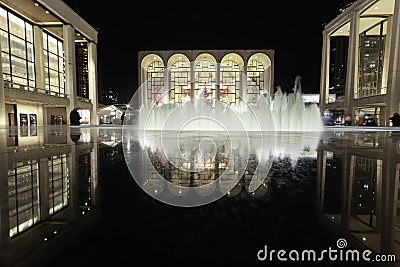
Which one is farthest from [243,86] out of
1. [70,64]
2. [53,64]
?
[53,64]

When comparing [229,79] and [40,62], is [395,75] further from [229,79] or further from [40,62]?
[40,62]

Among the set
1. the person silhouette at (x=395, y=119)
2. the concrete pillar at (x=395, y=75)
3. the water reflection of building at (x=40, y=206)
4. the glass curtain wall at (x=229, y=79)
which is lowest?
the water reflection of building at (x=40, y=206)

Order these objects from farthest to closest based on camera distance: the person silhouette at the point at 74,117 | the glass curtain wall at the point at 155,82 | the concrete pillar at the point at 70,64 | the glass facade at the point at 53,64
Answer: the glass curtain wall at the point at 155,82
the glass facade at the point at 53,64
the concrete pillar at the point at 70,64
the person silhouette at the point at 74,117

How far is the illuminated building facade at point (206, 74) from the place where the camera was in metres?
49.0

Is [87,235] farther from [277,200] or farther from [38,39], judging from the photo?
[38,39]

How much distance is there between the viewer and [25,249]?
1141mm

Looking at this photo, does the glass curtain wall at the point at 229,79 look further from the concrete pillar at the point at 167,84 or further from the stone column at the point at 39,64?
the stone column at the point at 39,64

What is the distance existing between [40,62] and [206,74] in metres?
32.7

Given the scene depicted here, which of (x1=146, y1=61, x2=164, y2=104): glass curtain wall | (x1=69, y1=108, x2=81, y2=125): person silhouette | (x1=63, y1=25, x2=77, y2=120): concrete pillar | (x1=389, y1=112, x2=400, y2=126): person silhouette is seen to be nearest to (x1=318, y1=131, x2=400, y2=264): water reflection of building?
(x1=389, y1=112, x2=400, y2=126): person silhouette

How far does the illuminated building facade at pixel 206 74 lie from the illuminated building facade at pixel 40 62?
1831 centimetres

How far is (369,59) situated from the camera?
3309 cm

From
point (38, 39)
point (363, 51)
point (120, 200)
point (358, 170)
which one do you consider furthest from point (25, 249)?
point (363, 51)

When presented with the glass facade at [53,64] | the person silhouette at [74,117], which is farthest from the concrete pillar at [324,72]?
the glass facade at [53,64]

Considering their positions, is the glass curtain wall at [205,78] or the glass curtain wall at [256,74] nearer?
the glass curtain wall at [205,78]
